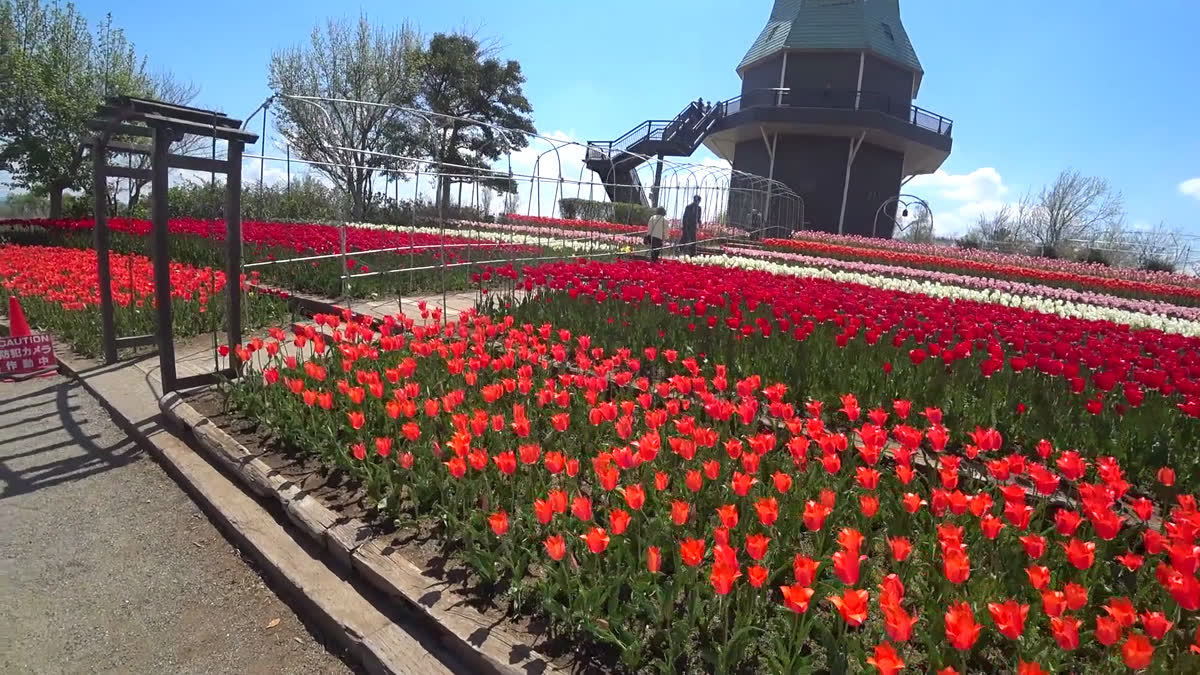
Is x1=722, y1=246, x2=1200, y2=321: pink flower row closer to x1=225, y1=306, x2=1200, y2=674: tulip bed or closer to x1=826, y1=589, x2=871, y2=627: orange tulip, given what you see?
x1=225, y1=306, x2=1200, y2=674: tulip bed

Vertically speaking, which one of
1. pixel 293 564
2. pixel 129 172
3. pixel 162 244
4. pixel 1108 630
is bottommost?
pixel 293 564

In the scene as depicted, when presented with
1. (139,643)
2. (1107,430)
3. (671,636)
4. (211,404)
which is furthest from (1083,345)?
(211,404)

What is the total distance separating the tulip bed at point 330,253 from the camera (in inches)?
367

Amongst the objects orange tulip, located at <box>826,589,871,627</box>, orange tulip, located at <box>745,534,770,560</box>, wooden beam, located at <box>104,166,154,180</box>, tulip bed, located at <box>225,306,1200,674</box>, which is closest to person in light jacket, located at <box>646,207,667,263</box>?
wooden beam, located at <box>104,166,154,180</box>

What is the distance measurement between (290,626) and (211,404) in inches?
105

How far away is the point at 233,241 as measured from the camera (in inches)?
207

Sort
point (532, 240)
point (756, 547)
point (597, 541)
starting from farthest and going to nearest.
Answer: point (532, 240) < point (597, 541) < point (756, 547)

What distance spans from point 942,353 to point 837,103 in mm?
31888

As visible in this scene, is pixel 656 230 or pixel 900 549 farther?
pixel 656 230

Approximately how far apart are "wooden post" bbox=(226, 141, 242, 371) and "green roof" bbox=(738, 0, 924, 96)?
34364mm

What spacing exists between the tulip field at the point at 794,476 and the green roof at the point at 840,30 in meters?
31.7

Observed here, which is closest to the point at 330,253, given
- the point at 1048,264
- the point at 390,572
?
the point at 390,572

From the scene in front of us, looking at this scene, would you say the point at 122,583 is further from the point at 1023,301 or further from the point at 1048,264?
the point at 1048,264

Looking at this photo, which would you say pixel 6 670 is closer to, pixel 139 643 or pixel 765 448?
pixel 139 643
